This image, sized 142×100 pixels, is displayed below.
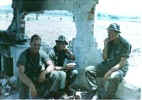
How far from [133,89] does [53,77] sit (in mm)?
809

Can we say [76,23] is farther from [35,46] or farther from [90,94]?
[90,94]

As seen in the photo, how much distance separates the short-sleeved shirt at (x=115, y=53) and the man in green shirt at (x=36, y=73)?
0.41m

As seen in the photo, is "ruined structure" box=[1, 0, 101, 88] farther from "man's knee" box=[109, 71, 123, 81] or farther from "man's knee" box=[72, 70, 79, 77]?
"man's knee" box=[109, 71, 123, 81]

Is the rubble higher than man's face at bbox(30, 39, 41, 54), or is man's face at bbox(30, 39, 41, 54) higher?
man's face at bbox(30, 39, 41, 54)

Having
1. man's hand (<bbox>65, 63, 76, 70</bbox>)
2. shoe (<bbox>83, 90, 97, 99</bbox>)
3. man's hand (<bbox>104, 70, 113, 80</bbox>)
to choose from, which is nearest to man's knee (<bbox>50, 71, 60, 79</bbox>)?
man's hand (<bbox>65, 63, 76, 70</bbox>)

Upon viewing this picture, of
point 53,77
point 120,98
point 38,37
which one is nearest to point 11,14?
point 38,37

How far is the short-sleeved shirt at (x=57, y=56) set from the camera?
3811mm

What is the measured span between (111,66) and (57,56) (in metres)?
0.53

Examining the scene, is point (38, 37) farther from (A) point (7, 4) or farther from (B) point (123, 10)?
(B) point (123, 10)

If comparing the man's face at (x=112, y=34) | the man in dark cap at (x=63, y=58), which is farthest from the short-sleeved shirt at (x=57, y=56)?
the man's face at (x=112, y=34)

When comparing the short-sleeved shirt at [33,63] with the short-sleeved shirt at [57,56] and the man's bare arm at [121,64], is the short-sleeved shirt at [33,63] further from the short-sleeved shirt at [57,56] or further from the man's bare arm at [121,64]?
the man's bare arm at [121,64]

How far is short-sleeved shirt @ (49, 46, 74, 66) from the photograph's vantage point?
3811 millimetres

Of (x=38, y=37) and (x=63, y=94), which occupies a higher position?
(x=38, y=37)

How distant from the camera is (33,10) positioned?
378 centimetres
